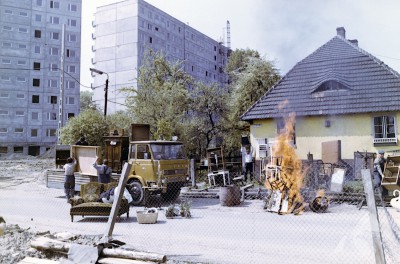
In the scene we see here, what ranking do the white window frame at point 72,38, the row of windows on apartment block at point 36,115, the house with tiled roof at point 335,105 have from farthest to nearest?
the white window frame at point 72,38 < the row of windows on apartment block at point 36,115 < the house with tiled roof at point 335,105

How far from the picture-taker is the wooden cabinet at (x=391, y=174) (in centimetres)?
1376

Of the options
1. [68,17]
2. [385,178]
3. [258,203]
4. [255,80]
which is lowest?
[258,203]

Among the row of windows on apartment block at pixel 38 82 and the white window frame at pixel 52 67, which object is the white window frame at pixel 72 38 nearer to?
the white window frame at pixel 52 67

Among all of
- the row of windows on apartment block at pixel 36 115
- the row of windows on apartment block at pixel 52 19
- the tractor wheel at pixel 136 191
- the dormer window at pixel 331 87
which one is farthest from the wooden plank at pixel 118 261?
the row of windows on apartment block at pixel 52 19

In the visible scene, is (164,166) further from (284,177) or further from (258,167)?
(258,167)

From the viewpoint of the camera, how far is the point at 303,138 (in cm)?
2027

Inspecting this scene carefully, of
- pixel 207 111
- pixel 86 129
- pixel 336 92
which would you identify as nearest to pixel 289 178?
pixel 336 92

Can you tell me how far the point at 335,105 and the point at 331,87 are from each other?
146 centimetres

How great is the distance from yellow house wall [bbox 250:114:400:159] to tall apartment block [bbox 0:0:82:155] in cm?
3890

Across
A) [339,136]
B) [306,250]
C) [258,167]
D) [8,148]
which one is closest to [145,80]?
[258,167]

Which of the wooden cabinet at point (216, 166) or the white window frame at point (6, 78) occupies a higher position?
the white window frame at point (6, 78)

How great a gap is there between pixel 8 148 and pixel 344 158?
48.1 m

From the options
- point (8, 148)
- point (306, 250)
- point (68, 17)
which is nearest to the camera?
point (306, 250)

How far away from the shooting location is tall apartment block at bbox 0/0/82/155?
52.4 metres
